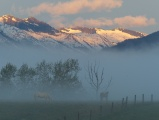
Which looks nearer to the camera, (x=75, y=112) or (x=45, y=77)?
(x=75, y=112)

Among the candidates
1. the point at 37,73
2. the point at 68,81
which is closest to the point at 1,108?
the point at 68,81

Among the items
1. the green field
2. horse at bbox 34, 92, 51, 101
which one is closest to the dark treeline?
horse at bbox 34, 92, 51, 101

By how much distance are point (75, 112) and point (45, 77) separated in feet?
279

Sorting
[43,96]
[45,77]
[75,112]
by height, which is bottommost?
[75,112]

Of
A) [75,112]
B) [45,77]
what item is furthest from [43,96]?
[45,77]

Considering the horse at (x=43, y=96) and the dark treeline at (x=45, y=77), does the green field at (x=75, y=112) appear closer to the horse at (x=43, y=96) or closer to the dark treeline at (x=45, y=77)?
the horse at (x=43, y=96)

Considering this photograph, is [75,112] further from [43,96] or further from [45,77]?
[45,77]

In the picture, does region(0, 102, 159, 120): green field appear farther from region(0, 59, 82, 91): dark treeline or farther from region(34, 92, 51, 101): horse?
region(0, 59, 82, 91): dark treeline

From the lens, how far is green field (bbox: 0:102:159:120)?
228 ft

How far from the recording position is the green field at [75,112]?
6938 cm

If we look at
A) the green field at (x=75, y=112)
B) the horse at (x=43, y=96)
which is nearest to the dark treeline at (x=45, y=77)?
the horse at (x=43, y=96)

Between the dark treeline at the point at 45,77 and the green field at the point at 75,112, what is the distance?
67.1 meters

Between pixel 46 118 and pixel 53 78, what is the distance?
85390mm

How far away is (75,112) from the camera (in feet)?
258
